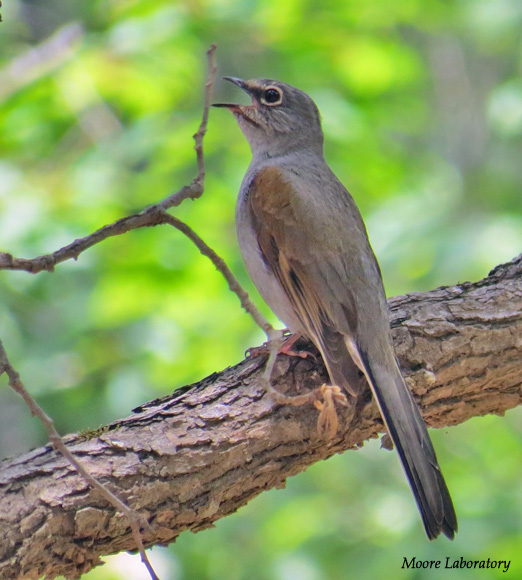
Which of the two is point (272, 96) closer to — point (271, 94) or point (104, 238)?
point (271, 94)

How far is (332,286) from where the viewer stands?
4.44m

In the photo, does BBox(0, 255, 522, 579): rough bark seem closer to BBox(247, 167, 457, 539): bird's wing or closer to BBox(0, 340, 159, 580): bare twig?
BBox(247, 167, 457, 539): bird's wing

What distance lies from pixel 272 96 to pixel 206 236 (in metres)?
1.41

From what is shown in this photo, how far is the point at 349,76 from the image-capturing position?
7.37m

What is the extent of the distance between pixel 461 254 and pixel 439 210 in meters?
1.00

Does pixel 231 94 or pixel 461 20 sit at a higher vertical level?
pixel 231 94

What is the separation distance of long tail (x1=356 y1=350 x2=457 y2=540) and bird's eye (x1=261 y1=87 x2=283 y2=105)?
2.63 m

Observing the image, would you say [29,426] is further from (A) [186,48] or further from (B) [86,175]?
(A) [186,48]

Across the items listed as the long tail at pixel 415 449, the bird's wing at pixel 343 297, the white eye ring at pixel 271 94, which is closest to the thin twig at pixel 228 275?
the bird's wing at pixel 343 297

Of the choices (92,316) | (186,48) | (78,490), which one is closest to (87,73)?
(186,48)

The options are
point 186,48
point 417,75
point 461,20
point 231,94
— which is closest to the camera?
point 186,48

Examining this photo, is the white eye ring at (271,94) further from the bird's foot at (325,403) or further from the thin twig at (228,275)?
the bird's foot at (325,403)

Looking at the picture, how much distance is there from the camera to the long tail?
12.1 feet

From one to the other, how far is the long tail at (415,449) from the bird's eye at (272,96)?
263cm
